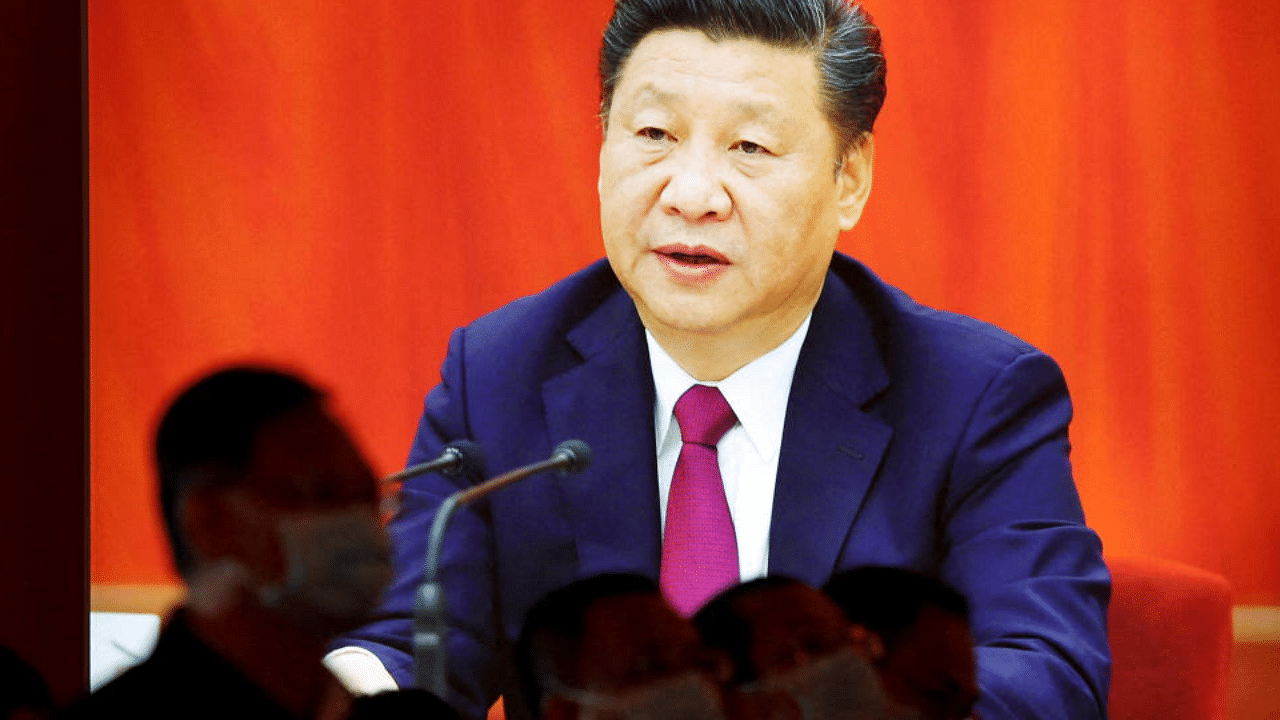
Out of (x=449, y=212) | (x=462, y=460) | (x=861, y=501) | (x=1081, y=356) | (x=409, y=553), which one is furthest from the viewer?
(x=449, y=212)

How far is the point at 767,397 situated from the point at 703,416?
0.21 ft

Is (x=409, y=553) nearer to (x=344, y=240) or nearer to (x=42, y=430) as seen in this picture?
(x=344, y=240)

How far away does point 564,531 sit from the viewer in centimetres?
128

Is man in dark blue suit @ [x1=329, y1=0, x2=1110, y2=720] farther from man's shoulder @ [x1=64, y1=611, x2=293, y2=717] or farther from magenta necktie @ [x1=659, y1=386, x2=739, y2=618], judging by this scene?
man's shoulder @ [x1=64, y1=611, x2=293, y2=717]

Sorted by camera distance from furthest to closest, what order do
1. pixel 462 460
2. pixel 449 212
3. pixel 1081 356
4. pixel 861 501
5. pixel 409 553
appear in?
pixel 449 212 < pixel 1081 356 < pixel 861 501 < pixel 462 460 < pixel 409 553

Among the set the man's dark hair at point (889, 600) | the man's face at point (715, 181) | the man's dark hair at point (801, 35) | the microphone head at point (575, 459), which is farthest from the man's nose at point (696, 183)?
the man's dark hair at point (889, 600)

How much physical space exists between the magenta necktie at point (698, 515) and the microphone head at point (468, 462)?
0.59ft

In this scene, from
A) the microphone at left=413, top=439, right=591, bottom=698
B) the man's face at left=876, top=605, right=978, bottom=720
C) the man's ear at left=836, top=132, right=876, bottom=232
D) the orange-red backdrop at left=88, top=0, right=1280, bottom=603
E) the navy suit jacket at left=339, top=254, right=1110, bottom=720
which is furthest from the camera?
the orange-red backdrop at left=88, top=0, right=1280, bottom=603

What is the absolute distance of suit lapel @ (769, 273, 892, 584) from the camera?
124 centimetres

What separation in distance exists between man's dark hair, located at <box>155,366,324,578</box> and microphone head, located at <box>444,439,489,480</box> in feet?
1.33

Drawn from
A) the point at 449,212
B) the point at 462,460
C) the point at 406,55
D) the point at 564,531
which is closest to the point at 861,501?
the point at 564,531

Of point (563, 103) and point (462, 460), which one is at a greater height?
point (563, 103)

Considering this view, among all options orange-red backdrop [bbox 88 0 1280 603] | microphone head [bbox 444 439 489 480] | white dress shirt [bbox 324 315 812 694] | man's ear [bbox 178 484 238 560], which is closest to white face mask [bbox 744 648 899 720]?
man's ear [bbox 178 484 238 560]

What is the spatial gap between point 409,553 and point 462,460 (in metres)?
0.13
